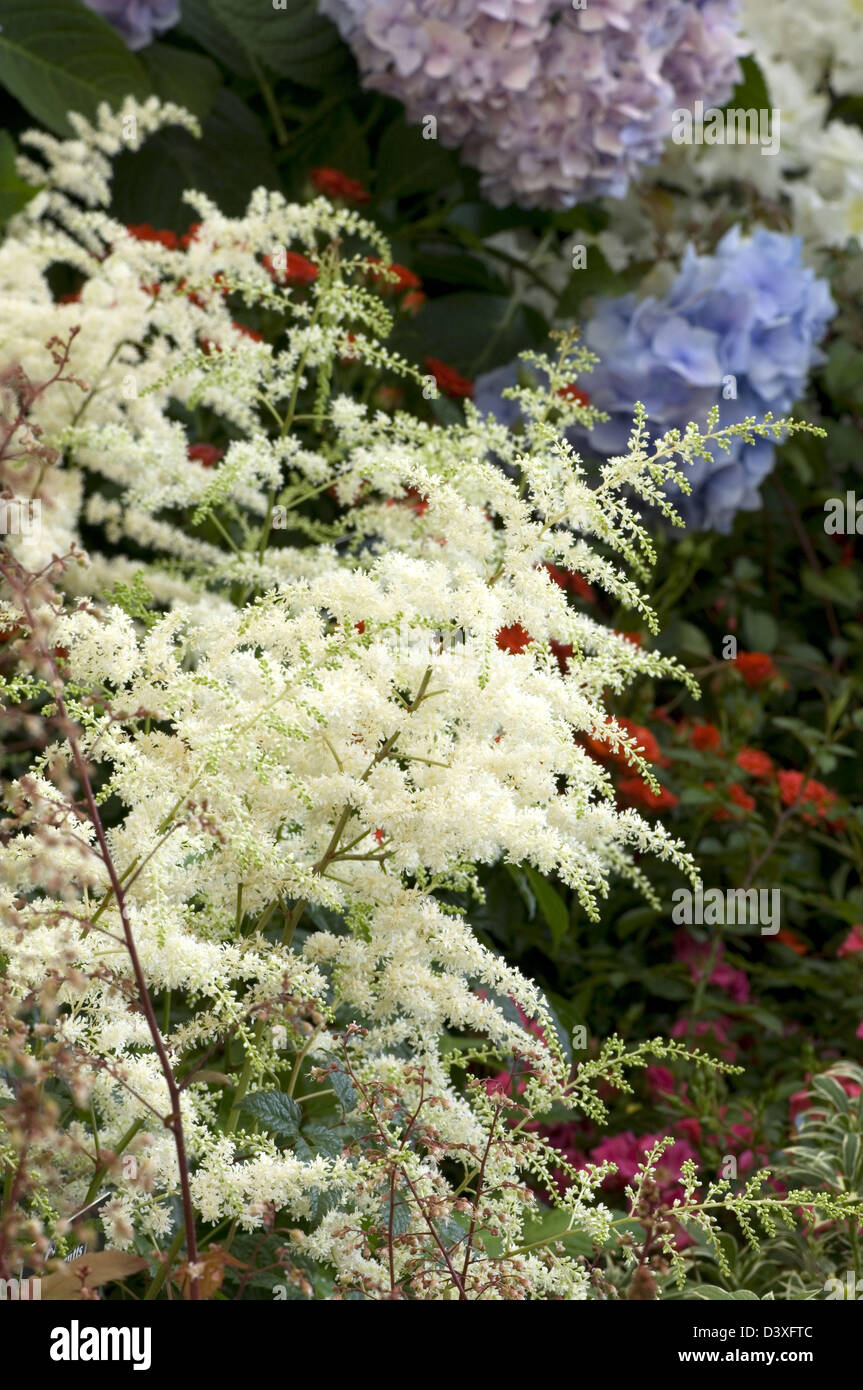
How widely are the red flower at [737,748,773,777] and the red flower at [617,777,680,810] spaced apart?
0.14 m

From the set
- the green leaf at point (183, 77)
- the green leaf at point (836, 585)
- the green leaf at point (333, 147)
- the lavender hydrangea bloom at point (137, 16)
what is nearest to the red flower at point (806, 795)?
the green leaf at point (836, 585)

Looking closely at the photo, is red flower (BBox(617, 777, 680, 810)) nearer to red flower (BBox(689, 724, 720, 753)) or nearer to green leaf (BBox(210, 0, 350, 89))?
red flower (BBox(689, 724, 720, 753))

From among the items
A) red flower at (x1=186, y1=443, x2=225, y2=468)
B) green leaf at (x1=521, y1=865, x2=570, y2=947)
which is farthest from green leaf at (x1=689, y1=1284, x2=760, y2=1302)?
red flower at (x1=186, y1=443, x2=225, y2=468)

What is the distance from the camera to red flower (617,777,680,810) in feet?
4.01

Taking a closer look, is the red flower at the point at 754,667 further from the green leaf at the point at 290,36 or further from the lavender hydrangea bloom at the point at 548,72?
the green leaf at the point at 290,36

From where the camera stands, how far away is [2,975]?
26.6 inches

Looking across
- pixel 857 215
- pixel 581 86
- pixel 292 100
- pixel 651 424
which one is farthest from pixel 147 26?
pixel 857 215

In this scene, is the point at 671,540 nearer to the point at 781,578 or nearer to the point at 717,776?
the point at 781,578

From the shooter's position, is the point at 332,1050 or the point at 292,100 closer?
the point at 332,1050

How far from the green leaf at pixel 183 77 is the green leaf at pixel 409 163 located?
0.19m

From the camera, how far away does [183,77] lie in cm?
163

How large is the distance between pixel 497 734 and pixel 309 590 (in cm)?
13

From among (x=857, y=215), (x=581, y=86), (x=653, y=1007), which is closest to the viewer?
(x=653, y=1007)

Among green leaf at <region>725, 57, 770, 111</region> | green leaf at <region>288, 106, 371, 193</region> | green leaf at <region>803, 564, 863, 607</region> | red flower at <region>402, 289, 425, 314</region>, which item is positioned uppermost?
green leaf at <region>725, 57, 770, 111</region>
